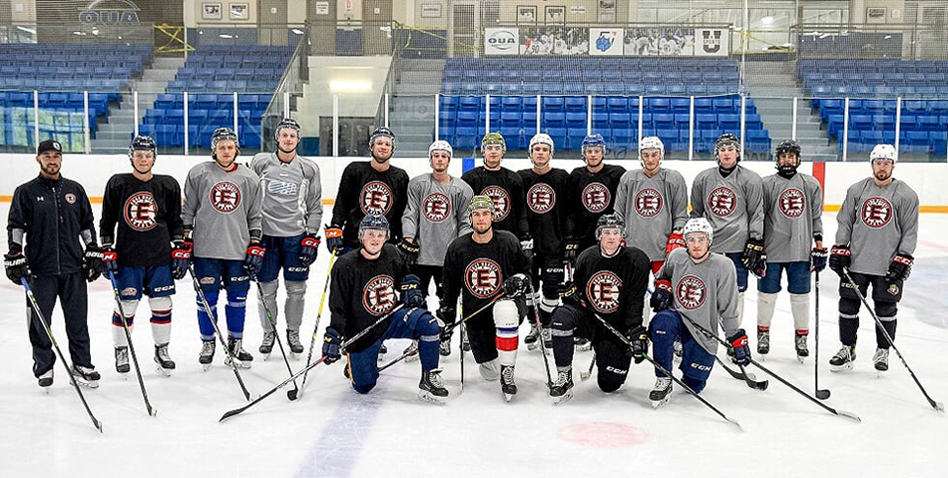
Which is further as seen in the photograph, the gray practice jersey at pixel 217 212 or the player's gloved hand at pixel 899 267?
the gray practice jersey at pixel 217 212

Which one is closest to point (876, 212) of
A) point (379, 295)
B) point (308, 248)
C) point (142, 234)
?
point (379, 295)

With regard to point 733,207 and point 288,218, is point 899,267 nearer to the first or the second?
point 733,207

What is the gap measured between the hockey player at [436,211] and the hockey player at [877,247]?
1948mm

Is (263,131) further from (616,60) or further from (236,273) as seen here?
(236,273)

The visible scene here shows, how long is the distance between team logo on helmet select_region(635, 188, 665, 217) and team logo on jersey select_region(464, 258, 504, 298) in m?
1.01

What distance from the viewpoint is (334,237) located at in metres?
4.80

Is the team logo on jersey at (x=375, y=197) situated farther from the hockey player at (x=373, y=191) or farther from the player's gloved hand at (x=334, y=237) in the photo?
the player's gloved hand at (x=334, y=237)

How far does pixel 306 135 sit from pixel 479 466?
980 cm

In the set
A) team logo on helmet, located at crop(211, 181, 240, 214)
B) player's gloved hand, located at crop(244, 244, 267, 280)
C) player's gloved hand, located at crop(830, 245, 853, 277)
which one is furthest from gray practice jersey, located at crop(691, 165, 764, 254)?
team logo on helmet, located at crop(211, 181, 240, 214)

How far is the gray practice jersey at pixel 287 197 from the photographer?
492cm

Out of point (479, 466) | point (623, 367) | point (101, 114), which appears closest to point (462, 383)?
point (623, 367)

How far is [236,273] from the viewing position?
15.4 ft

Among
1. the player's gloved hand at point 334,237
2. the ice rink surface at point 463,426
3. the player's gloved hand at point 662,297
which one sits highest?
the player's gloved hand at point 334,237

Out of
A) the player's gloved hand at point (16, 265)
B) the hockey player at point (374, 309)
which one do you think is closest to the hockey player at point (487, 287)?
the hockey player at point (374, 309)
